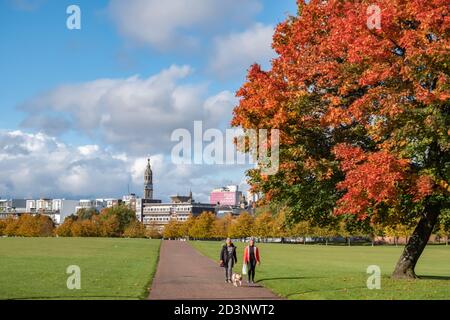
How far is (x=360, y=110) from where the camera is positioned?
23062mm

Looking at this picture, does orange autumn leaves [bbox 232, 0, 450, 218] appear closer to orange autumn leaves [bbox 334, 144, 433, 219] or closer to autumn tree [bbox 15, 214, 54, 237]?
orange autumn leaves [bbox 334, 144, 433, 219]

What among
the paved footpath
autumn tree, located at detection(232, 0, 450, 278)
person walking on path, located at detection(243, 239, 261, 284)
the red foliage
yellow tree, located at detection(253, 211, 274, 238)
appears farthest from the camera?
yellow tree, located at detection(253, 211, 274, 238)

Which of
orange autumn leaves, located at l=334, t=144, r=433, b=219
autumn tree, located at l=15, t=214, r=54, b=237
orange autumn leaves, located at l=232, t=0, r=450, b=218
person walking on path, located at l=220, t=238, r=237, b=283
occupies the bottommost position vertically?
autumn tree, located at l=15, t=214, r=54, b=237

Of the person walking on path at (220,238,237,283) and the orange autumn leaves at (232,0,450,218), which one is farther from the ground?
the orange autumn leaves at (232,0,450,218)

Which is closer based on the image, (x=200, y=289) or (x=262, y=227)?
(x=200, y=289)

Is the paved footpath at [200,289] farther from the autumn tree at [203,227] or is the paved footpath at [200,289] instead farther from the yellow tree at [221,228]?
the autumn tree at [203,227]

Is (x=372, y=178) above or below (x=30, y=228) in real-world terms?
above

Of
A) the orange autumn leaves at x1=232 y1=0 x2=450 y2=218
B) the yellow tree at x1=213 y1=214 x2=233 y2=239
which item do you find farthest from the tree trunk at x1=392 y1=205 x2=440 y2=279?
the yellow tree at x1=213 y1=214 x2=233 y2=239

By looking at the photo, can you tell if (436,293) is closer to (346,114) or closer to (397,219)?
(397,219)

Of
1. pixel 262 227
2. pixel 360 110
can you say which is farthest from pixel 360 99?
pixel 262 227

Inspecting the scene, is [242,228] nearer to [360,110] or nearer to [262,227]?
[262,227]

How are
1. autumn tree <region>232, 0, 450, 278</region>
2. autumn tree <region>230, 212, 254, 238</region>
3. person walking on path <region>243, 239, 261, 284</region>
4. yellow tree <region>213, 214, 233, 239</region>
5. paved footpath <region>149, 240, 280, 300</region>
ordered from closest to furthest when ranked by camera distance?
paved footpath <region>149, 240, 280, 300</region>, autumn tree <region>232, 0, 450, 278</region>, person walking on path <region>243, 239, 261, 284</region>, autumn tree <region>230, 212, 254, 238</region>, yellow tree <region>213, 214, 233, 239</region>

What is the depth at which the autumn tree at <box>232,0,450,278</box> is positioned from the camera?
2177cm
